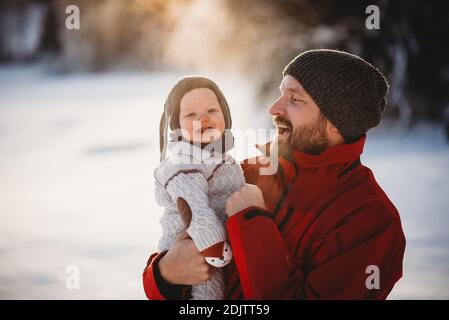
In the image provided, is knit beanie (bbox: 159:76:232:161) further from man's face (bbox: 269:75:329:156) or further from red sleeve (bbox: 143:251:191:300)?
red sleeve (bbox: 143:251:191:300)

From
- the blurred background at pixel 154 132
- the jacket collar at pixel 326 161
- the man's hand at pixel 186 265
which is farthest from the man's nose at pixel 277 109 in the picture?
the blurred background at pixel 154 132

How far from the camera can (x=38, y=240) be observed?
10.4 ft

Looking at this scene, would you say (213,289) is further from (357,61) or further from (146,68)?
(146,68)

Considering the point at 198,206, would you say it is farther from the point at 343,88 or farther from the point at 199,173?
the point at 343,88

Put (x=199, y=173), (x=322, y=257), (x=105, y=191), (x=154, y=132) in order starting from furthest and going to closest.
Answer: (x=154, y=132), (x=105, y=191), (x=199, y=173), (x=322, y=257)

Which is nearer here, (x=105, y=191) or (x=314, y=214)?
(x=314, y=214)

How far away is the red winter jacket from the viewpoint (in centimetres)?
128

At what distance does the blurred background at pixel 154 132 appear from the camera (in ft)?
9.29

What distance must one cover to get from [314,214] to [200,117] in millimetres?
391

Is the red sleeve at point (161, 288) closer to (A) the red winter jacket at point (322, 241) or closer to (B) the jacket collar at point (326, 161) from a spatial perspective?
(A) the red winter jacket at point (322, 241)

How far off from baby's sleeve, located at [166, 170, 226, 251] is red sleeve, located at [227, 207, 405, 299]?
5 centimetres

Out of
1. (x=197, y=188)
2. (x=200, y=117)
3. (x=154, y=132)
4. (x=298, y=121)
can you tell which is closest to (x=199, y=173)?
(x=197, y=188)

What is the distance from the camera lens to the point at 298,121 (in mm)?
1479
